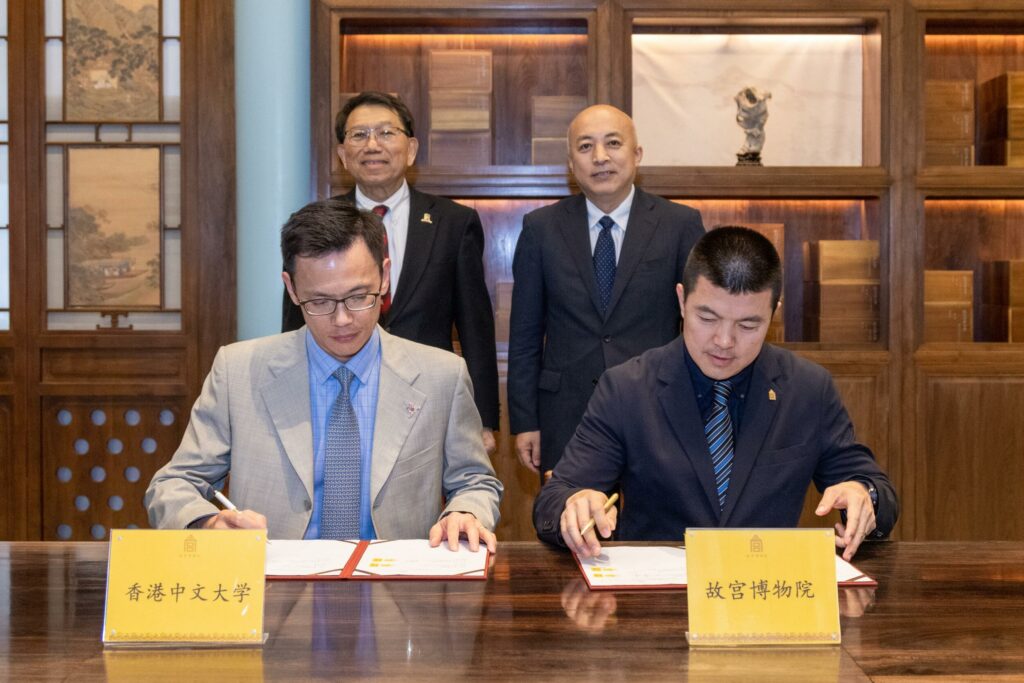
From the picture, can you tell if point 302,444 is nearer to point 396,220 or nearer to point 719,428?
point 719,428

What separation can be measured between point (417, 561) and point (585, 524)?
0.85 feet

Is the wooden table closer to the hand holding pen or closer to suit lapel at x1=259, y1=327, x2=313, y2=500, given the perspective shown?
the hand holding pen

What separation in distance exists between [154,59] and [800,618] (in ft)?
10.9

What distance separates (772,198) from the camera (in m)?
4.00

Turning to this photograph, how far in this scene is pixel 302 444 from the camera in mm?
1896

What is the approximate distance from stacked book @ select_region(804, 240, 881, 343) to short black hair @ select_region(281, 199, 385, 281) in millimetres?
2414

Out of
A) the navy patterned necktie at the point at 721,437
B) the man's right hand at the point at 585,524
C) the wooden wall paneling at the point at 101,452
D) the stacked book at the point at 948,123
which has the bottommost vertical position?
the wooden wall paneling at the point at 101,452

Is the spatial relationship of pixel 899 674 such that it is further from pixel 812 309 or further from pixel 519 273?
pixel 812 309

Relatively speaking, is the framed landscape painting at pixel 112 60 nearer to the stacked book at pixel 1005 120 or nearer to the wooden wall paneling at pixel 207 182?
the wooden wall paneling at pixel 207 182

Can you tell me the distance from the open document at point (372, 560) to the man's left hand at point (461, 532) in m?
0.01

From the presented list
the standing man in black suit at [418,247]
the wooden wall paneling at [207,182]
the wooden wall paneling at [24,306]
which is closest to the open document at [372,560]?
the standing man in black suit at [418,247]

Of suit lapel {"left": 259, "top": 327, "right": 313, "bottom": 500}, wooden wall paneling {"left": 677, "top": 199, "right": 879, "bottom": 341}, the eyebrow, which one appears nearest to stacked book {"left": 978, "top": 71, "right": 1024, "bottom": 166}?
wooden wall paneling {"left": 677, "top": 199, "right": 879, "bottom": 341}

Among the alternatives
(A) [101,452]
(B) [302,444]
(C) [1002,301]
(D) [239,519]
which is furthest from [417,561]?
(C) [1002,301]

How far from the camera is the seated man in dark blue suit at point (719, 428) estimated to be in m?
1.85
